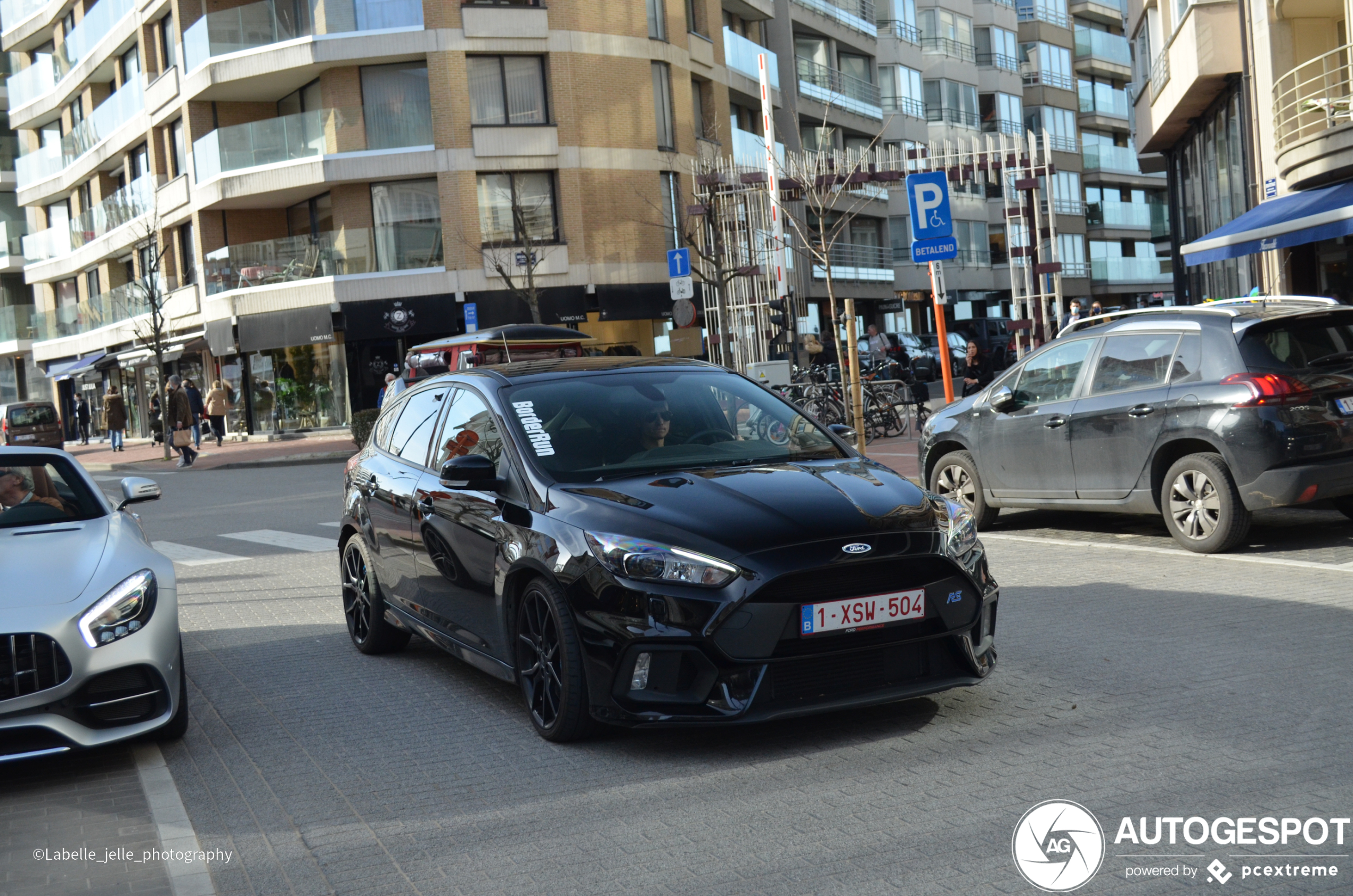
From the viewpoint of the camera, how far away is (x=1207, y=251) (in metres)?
21.0

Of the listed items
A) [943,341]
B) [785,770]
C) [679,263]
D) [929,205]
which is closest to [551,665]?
[785,770]

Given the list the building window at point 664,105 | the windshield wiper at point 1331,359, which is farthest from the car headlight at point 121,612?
the building window at point 664,105

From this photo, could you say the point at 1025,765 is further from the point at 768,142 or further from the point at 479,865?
the point at 768,142

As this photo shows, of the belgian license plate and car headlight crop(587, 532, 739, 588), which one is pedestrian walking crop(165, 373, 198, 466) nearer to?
car headlight crop(587, 532, 739, 588)

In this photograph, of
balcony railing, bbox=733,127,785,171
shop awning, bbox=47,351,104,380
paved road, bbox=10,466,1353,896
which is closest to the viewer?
paved road, bbox=10,466,1353,896

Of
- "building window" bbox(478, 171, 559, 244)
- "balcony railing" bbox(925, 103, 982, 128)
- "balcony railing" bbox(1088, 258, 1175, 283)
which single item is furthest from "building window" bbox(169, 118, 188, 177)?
"balcony railing" bbox(1088, 258, 1175, 283)

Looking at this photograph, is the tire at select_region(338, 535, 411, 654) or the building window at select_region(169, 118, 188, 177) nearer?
the tire at select_region(338, 535, 411, 654)

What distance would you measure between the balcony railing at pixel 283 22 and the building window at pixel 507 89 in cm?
209

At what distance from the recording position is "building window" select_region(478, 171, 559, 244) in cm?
3716

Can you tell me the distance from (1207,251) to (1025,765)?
18025 millimetres

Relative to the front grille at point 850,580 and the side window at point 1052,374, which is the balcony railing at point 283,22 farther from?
the front grille at point 850,580

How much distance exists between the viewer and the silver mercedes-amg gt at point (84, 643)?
536 centimetres

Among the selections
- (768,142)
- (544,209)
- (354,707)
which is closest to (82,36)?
(544,209)

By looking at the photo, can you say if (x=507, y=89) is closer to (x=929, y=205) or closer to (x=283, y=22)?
(x=283, y=22)
